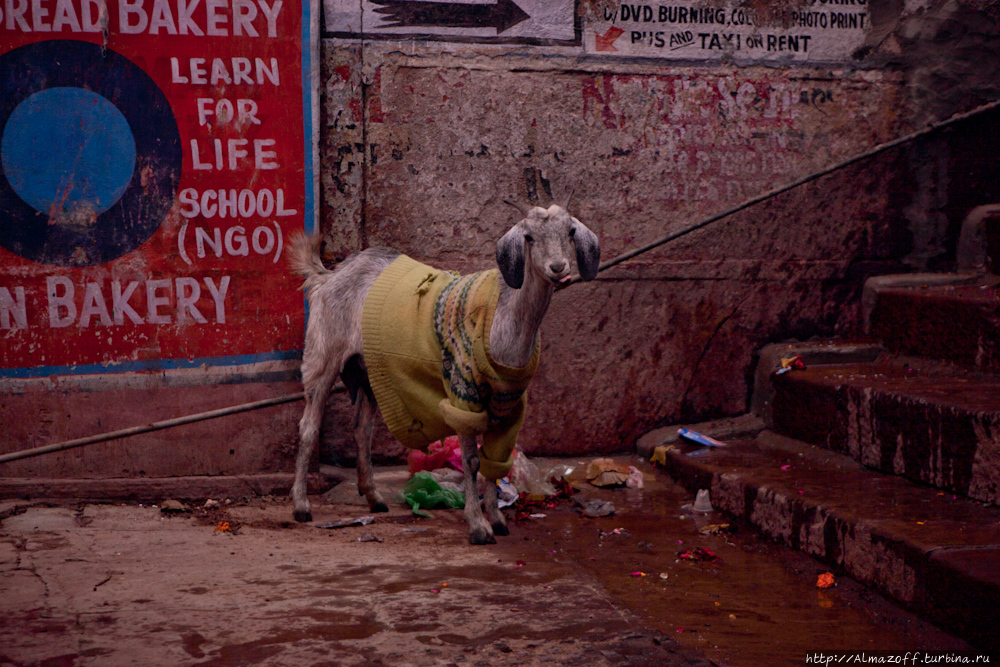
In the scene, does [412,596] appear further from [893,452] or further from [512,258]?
[893,452]

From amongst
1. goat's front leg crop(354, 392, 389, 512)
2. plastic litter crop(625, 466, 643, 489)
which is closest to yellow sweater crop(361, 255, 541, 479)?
goat's front leg crop(354, 392, 389, 512)

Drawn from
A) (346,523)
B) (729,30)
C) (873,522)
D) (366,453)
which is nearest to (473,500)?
(346,523)

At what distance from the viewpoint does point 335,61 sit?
494 centimetres

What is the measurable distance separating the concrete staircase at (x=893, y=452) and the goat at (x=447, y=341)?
1270 mm

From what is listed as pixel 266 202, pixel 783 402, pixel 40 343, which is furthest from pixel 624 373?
pixel 40 343

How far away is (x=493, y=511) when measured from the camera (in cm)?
423

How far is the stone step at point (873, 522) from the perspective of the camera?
2.88 metres

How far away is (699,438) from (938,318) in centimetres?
144

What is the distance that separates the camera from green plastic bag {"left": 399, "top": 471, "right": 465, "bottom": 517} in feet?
15.1

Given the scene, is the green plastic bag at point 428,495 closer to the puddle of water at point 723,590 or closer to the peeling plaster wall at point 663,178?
the puddle of water at point 723,590

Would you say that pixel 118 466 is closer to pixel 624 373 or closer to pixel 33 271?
pixel 33 271

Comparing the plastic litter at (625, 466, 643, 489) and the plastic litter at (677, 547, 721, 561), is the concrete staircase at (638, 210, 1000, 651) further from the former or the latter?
the plastic litter at (677, 547, 721, 561)

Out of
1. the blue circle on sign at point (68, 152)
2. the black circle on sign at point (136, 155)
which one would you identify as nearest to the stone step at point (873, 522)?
the black circle on sign at point (136, 155)

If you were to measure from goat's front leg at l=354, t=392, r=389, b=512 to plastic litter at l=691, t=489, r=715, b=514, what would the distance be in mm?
1566
